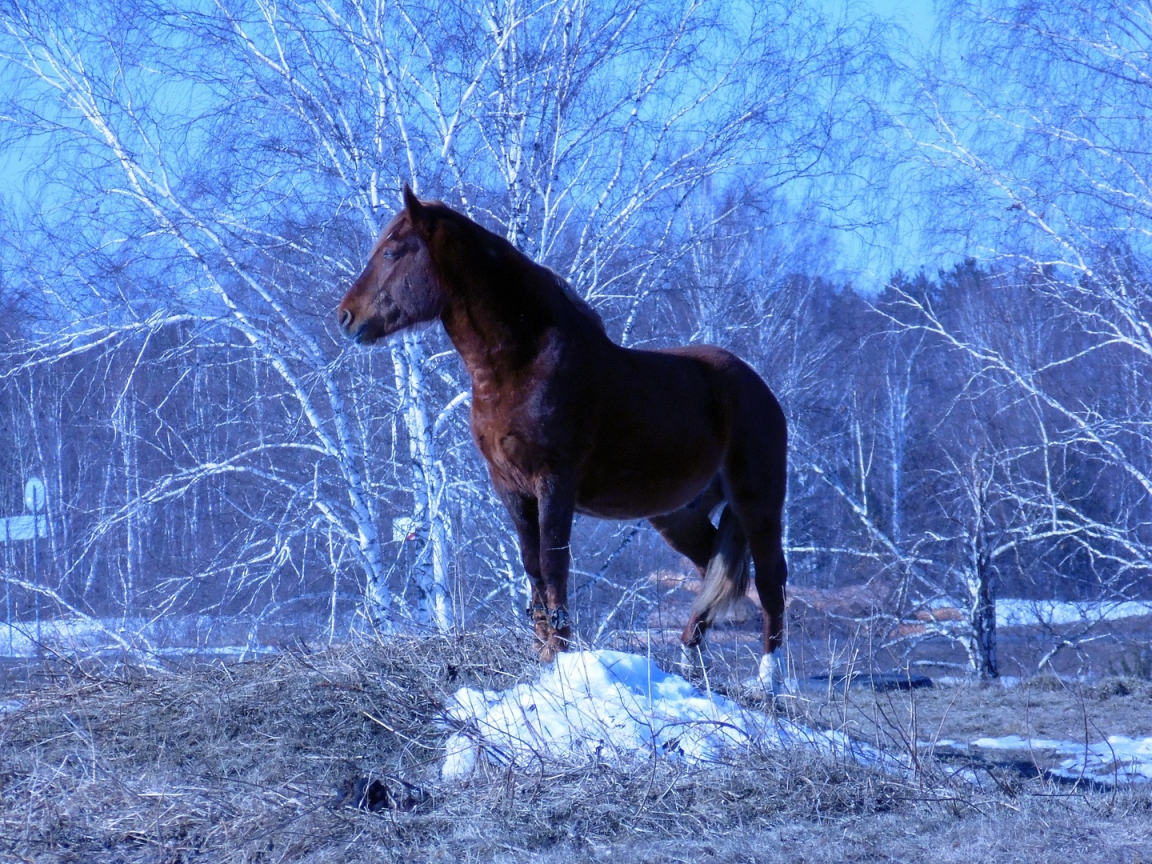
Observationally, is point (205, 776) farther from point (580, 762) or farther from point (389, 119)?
point (389, 119)

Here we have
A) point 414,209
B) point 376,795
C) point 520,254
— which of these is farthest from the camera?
point 520,254

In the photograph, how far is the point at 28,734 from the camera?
4.11 metres

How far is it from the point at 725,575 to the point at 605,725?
139cm

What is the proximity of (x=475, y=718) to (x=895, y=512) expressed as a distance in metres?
14.8

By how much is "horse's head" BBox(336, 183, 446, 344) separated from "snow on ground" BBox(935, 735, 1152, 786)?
285 cm

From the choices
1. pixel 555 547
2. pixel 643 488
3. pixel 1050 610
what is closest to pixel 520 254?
pixel 643 488

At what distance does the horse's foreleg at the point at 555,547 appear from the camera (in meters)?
3.78

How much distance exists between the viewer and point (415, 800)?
3.17 m

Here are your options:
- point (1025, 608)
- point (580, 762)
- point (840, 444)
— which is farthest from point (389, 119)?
point (840, 444)

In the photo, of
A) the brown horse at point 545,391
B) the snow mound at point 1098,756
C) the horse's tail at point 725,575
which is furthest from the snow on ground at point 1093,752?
the brown horse at point 545,391

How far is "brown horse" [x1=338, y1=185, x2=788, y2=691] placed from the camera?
3.78 m

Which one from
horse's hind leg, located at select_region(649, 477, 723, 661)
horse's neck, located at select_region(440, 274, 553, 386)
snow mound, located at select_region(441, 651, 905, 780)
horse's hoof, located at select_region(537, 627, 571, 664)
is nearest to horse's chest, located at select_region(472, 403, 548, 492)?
horse's neck, located at select_region(440, 274, 553, 386)

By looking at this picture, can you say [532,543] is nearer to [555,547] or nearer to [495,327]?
[555,547]

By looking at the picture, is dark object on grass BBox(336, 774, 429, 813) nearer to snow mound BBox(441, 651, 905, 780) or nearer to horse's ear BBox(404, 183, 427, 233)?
snow mound BBox(441, 651, 905, 780)
